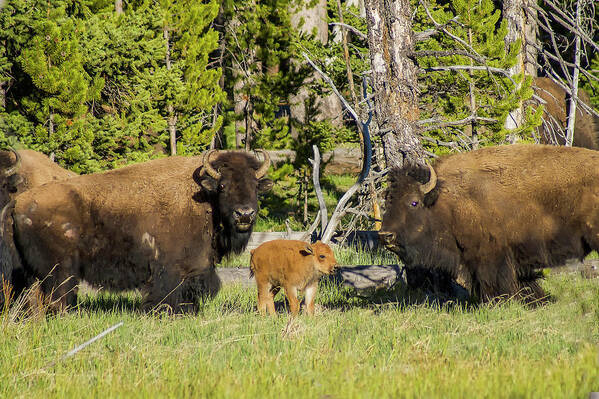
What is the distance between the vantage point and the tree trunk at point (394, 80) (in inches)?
427

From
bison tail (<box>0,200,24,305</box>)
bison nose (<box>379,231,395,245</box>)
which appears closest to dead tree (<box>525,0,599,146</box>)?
bison nose (<box>379,231,395,245</box>)

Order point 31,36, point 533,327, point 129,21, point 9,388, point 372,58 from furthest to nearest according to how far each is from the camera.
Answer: point 129,21 < point 31,36 < point 372,58 < point 533,327 < point 9,388

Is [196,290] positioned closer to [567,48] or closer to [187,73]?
[187,73]

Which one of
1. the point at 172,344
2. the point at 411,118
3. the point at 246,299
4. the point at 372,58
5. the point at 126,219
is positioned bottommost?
the point at 246,299

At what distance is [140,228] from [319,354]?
3.84m

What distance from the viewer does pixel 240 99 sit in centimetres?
1936

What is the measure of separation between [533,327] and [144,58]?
9.78 m

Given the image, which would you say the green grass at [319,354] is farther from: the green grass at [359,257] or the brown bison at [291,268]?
the green grass at [359,257]

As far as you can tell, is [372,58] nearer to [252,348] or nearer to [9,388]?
[252,348]

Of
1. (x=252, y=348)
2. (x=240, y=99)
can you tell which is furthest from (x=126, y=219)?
(x=240, y=99)

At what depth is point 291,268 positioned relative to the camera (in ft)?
28.9

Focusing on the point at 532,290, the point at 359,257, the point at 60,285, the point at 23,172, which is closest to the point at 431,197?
the point at 532,290

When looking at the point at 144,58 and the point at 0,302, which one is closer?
the point at 0,302

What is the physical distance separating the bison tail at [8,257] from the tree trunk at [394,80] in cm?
523
